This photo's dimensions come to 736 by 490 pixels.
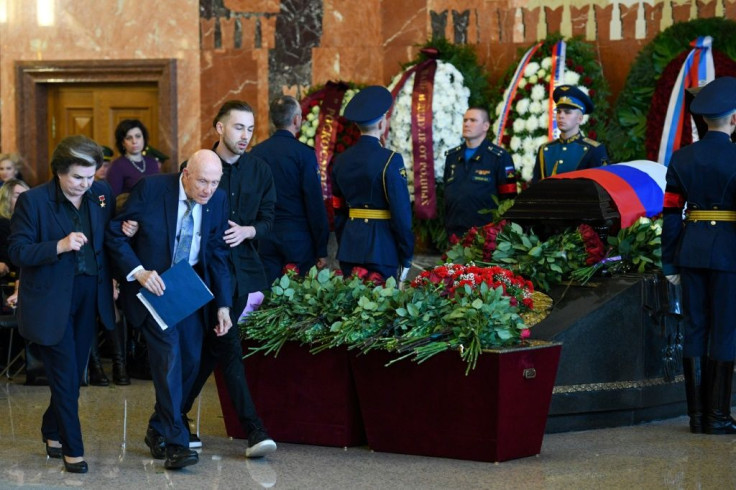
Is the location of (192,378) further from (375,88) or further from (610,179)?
(610,179)

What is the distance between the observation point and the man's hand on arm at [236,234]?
18.1ft

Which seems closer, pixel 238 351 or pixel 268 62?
pixel 238 351

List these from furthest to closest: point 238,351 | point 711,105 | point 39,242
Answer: point 711,105 < point 238,351 < point 39,242

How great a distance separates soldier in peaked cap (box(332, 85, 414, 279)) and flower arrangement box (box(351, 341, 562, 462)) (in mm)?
1470

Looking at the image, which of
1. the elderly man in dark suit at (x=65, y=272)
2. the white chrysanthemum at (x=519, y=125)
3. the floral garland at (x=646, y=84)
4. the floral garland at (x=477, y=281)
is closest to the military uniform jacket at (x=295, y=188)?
the floral garland at (x=477, y=281)

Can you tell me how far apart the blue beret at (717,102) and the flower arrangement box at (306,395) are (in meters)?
2.15

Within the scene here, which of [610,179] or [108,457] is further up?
[610,179]

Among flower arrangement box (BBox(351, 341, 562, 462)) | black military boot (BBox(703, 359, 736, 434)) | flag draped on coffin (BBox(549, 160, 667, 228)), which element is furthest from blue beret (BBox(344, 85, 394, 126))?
black military boot (BBox(703, 359, 736, 434))

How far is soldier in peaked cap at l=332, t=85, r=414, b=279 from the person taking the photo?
22.2 ft

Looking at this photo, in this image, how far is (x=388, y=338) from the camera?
5.41m

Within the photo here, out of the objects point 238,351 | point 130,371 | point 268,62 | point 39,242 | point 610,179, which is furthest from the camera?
point 268,62

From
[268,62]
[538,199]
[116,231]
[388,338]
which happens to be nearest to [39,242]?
[116,231]

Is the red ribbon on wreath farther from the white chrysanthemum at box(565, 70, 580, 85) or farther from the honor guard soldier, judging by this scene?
the white chrysanthemum at box(565, 70, 580, 85)

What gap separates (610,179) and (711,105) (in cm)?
81
